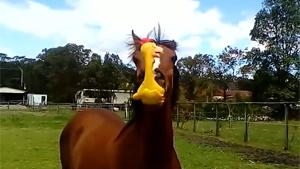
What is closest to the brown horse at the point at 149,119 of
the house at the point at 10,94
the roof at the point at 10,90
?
the roof at the point at 10,90

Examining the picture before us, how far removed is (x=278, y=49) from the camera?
131ft

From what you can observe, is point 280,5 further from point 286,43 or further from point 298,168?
point 298,168

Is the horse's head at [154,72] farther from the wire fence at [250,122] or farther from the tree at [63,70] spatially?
the tree at [63,70]

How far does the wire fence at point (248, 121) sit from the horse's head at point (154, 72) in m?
7.55

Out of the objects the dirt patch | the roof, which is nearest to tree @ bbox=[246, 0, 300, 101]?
the dirt patch

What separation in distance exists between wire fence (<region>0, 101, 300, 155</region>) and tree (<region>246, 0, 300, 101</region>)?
59.8 feet

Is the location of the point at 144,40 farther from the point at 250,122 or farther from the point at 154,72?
the point at 250,122

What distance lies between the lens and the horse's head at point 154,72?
2.68 m

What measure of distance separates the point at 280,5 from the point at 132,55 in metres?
39.1

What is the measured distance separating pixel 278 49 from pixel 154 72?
127ft

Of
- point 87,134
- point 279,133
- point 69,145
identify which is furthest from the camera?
point 279,133

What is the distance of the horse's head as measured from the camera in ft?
8.79

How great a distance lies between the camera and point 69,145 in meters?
4.93

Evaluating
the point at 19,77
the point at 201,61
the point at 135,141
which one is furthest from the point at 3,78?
the point at 135,141
